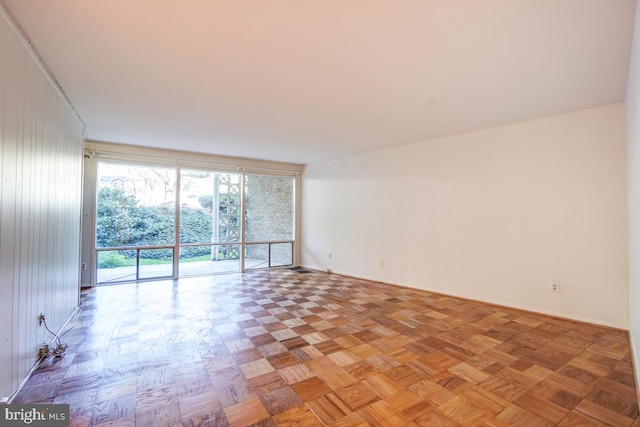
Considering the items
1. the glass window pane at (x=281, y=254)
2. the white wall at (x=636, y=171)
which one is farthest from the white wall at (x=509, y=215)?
the glass window pane at (x=281, y=254)

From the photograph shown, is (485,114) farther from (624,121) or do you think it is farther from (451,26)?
(451,26)

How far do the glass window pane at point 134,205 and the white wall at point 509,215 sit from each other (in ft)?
11.9

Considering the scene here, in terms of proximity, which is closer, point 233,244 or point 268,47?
point 268,47

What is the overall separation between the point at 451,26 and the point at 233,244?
5.39 m

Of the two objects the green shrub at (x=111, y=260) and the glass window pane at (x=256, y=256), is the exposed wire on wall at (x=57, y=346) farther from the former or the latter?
the glass window pane at (x=256, y=256)

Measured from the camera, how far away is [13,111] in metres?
1.76

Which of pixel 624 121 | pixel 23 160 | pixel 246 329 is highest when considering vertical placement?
pixel 624 121

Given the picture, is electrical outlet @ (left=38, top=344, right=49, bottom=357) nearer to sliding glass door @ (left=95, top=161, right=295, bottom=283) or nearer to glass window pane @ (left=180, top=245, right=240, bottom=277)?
sliding glass door @ (left=95, top=161, right=295, bottom=283)

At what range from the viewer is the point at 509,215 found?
376cm

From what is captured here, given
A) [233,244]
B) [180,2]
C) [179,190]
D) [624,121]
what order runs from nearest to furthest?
1. [180,2]
2. [624,121]
3. [179,190]
4. [233,244]

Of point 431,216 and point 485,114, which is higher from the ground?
point 485,114

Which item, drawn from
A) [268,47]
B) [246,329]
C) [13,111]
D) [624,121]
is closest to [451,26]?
[268,47]

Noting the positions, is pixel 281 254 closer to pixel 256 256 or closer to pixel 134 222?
pixel 256 256

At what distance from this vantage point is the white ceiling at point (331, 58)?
1707 mm
